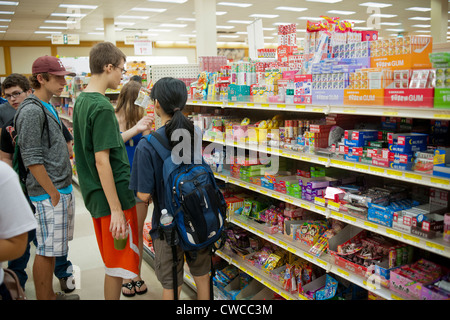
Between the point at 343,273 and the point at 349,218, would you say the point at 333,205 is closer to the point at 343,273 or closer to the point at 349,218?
the point at 349,218

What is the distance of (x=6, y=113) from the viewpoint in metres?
4.00

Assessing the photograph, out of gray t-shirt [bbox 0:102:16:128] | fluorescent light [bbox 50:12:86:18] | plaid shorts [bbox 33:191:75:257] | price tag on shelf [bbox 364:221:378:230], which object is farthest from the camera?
fluorescent light [bbox 50:12:86:18]

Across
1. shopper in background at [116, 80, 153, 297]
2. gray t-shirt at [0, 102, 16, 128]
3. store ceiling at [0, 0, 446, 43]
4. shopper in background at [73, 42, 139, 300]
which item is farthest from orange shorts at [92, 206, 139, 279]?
store ceiling at [0, 0, 446, 43]

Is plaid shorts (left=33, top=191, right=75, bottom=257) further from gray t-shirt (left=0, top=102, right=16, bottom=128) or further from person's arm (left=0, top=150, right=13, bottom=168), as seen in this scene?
gray t-shirt (left=0, top=102, right=16, bottom=128)

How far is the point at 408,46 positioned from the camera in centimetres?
207

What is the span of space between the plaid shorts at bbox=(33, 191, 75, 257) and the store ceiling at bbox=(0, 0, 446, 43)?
976 cm

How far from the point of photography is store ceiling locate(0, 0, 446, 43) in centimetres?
1166

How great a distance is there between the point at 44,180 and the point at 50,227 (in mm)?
384

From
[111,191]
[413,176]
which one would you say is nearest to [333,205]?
[413,176]

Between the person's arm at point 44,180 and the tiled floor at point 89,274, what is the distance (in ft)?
4.22

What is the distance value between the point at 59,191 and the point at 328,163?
1932 mm

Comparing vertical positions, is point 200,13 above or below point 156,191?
above
